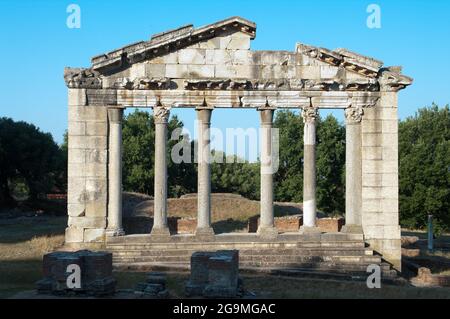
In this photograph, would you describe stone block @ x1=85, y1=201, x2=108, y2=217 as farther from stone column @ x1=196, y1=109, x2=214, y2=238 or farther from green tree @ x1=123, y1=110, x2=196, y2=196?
green tree @ x1=123, y1=110, x2=196, y2=196

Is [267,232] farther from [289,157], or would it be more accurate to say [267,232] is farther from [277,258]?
[289,157]

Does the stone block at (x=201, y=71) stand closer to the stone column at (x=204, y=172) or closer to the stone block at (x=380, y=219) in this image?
the stone column at (x=204, y=172)

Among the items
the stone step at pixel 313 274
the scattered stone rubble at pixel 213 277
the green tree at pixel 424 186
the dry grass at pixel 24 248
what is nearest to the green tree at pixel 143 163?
the dry grass at pixel 24 248

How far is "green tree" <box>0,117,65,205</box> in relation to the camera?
158 feet

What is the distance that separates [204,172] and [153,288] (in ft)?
28.3

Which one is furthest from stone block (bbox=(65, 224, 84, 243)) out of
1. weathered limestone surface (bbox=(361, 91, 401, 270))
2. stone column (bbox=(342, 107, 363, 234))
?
weathered limestone surface (bbox=(361, 91, 401, 270))

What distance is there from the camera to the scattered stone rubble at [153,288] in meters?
14.9

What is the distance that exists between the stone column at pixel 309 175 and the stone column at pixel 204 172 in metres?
3.81

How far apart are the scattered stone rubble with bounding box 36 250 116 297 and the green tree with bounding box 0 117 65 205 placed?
3391 centimetres

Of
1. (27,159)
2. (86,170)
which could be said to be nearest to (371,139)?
(86,170)

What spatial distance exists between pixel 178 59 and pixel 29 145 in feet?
96.8
